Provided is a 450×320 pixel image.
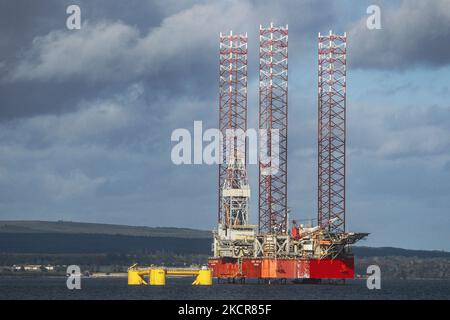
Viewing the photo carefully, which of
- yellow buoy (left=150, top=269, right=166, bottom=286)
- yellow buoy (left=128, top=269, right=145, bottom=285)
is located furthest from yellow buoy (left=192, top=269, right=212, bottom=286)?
yellow buoy (left=128, top=269, right=145, bottom=285)

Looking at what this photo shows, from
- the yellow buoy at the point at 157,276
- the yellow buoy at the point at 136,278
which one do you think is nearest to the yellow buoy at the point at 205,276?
the yellow buoy at the point at 157,276

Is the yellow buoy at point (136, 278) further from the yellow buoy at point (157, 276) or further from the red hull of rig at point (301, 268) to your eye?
the red hull of rig at point (301, 268)

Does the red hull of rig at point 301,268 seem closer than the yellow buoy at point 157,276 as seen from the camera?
Yes

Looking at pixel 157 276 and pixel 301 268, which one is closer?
pixel 301 268

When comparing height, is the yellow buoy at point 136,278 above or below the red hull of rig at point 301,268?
below

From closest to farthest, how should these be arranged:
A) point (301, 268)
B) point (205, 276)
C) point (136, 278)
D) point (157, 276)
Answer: point (301, 268)
point (157, 276)
point (205, 276)
point (136, 278)

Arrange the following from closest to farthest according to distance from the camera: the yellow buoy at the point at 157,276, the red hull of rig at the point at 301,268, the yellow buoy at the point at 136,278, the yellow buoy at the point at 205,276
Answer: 1. the red hull of rig at the point at 301,268
2. the yellow buoy at the point at 157,276
3. the yellow buoy at the point at 205,276
4. the yellow buoy at the point at 136,278

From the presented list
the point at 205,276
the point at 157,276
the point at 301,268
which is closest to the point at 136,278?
the point at 157,276

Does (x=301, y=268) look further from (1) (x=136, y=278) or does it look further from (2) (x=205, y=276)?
(1) (x=136, y=278)

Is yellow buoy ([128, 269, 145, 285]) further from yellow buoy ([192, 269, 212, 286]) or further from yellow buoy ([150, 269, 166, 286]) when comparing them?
yellow buoy ([192, 269, 212, 286])
